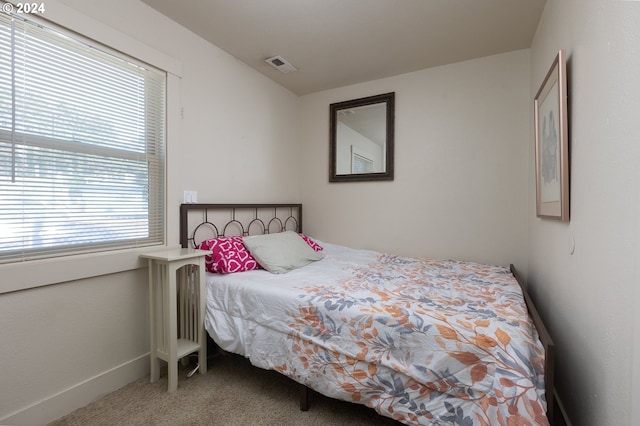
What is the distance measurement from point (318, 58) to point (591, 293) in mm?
2442

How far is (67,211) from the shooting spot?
60.7 inches

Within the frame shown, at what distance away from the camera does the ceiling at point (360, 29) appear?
6.11ft

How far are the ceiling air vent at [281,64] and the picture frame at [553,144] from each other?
1963mm

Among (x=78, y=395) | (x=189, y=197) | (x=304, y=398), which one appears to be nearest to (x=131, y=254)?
(x=189, y=197)

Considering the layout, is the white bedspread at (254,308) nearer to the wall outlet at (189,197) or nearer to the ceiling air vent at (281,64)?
the wall outlet at (189,197)

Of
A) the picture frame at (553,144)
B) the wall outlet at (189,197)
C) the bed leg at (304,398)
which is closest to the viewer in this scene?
the picture frame at (553,144)

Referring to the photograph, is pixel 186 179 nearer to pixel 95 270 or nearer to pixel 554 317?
pixel 95 270

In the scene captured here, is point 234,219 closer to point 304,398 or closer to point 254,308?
point 254,308

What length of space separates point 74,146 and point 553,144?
8.43 ft

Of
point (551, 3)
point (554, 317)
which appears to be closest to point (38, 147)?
point (554, 317)

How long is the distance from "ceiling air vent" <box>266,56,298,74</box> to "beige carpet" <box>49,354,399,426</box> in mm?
2520

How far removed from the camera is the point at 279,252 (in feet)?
7.20

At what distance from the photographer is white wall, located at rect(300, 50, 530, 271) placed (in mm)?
2395

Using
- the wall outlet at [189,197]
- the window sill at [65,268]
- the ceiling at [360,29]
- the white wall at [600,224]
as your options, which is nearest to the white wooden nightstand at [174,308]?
the window sill at [65,268]
